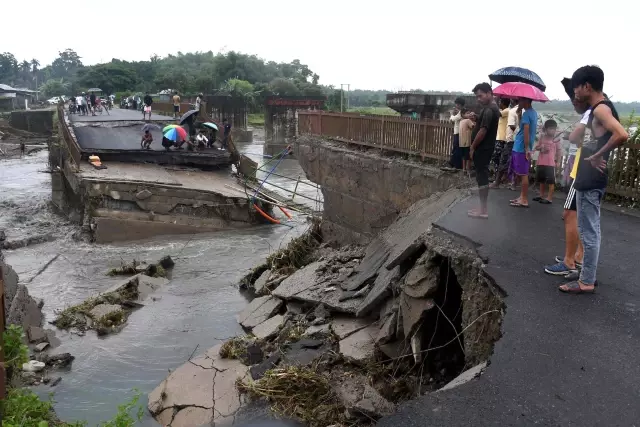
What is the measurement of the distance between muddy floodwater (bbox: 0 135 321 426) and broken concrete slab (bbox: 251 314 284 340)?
1084mm

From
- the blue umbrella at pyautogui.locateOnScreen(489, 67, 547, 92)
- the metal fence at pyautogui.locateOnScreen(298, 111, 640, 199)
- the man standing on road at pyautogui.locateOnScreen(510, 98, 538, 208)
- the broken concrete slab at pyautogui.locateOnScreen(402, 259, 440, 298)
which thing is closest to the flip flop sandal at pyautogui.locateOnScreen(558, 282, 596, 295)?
the broken concrete slab at pyautogui.locateOnScreen(402, 259, 440, 298)

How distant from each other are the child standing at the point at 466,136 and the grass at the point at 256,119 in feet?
186

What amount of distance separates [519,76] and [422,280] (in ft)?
16.0

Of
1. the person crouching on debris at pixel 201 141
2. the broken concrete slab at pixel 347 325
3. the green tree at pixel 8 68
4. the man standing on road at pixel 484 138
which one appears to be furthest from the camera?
the green tree at pixel 8 68

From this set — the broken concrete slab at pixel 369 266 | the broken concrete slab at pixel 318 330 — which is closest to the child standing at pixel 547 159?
the broken concrete slab at pixel 369 266

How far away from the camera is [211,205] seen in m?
18.5

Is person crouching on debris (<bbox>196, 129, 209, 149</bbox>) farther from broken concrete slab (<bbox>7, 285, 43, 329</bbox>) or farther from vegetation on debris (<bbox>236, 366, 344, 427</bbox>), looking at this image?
vegetation on debris (<bbox>236, 366, 344, 427</bbox>)

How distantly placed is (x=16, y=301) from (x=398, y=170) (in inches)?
272

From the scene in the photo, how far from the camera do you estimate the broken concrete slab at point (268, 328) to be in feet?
26.3

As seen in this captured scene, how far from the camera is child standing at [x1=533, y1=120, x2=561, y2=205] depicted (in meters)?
8.02

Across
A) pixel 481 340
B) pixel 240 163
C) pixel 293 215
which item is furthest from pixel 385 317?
pixel 240 163

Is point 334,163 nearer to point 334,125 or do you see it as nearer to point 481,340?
point 334,125

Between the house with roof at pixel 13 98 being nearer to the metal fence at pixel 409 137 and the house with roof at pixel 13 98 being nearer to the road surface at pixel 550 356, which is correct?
the metal fence at pixel 409 137

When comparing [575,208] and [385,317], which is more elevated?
[575,208]
